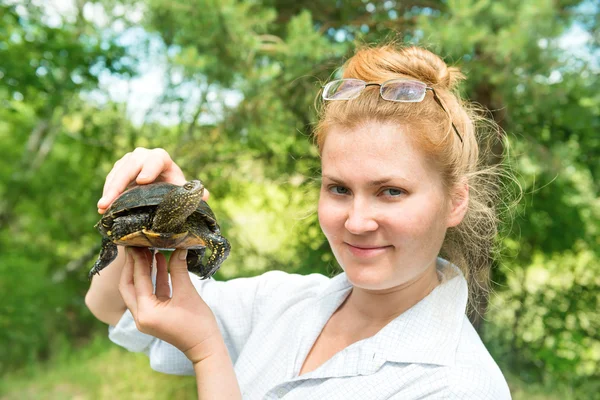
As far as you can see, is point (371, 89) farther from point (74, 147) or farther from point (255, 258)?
point (74, 147)

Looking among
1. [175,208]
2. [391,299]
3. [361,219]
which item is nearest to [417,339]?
[391,299]

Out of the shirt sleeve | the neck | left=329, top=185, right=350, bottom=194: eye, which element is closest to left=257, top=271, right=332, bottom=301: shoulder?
the shirt sleeve

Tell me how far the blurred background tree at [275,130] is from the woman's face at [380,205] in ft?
4.50

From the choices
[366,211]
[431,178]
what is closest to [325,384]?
[366,211]

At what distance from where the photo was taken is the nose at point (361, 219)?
1365 millimetres

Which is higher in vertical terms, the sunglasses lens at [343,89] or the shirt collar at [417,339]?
the sunglasses lens at [343,89]

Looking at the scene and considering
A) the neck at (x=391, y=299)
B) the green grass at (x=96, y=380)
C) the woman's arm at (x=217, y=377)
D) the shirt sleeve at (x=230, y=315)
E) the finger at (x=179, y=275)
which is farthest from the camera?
the green grass at (x=96, y=380)

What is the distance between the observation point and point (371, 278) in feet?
4.67

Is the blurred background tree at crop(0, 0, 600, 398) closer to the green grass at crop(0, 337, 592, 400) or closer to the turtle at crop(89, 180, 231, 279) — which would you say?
the green grass at crop(0, 337, 592, 400)

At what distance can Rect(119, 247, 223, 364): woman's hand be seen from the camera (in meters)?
1.42

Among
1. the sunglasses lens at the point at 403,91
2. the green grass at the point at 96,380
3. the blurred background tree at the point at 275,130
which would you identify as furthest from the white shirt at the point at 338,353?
the green grass at the point at 96,380

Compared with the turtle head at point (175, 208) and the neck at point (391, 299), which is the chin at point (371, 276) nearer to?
the neck at point (391, 299)

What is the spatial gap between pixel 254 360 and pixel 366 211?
596mm

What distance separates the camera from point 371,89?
1.50 m
